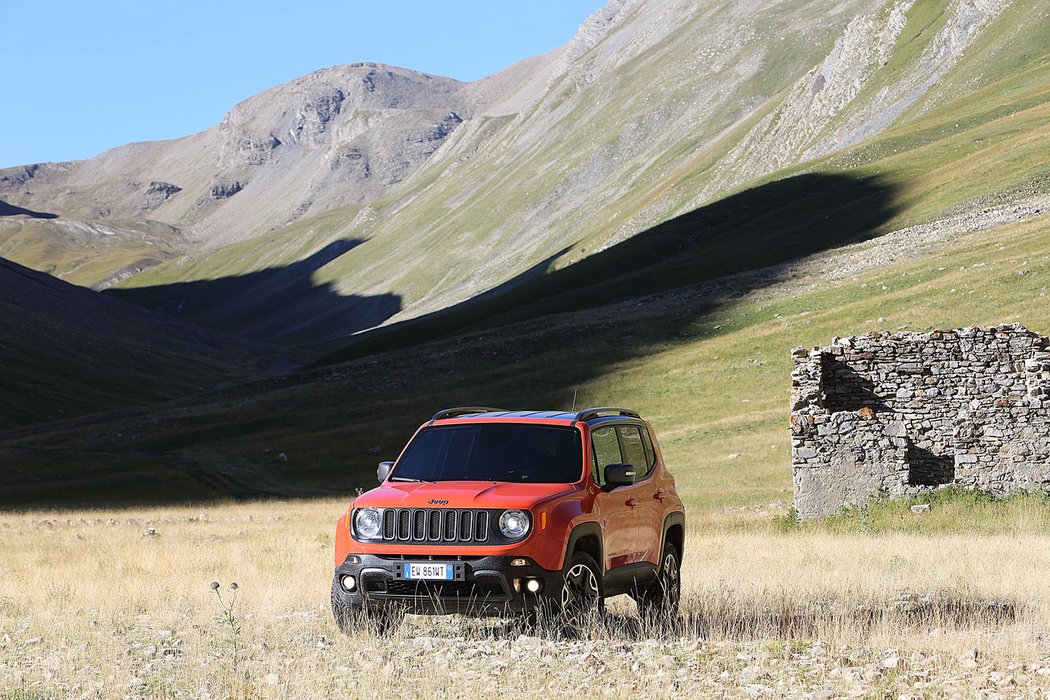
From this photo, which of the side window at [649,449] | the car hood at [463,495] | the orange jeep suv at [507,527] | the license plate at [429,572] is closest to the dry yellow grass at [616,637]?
the orange jeep suv at [507,527]

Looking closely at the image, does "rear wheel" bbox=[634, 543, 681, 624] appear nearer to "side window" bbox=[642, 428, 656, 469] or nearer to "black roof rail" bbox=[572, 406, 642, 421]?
"side window" bbox=[642, 428, 656, 469]

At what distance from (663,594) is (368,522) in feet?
12.0

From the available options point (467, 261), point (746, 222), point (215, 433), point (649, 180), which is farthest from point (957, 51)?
point (467, 261)

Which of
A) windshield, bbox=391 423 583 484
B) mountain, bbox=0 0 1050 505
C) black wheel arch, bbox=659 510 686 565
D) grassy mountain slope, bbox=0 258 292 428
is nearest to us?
windshield, bbox=391 423 583 484

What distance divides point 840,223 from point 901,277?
23.1 meters

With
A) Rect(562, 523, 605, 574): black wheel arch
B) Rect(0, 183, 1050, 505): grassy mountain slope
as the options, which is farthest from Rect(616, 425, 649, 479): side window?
Rect(0, 183, 1050, 505): grassy mountain slope

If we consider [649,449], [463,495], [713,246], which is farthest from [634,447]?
[713,246]

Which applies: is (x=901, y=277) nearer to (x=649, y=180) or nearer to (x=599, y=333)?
(x=599, y=333)

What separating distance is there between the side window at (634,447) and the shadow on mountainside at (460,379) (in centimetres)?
3477

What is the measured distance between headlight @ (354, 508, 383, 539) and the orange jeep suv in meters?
0.01

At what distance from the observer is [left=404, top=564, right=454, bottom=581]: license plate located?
12500 mm

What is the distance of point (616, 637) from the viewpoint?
12656 mm

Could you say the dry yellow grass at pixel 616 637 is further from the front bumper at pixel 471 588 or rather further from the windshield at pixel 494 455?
the windshield at pixel 494 455

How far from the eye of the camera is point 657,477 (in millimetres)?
15508
